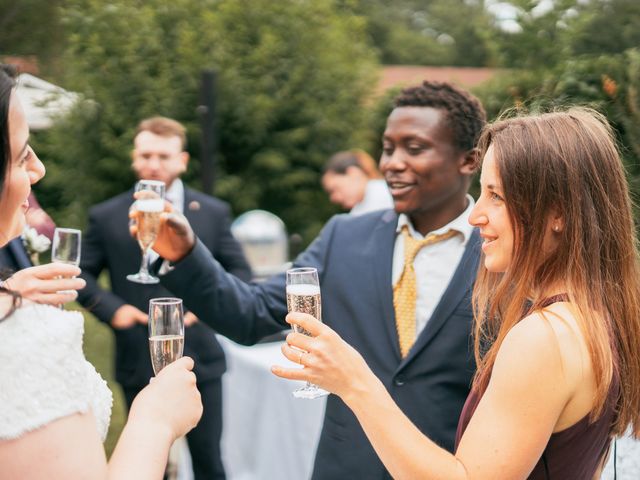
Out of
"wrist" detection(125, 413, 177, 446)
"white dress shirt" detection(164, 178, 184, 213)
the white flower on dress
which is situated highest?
"wrist" detection(125, 413, 177, 446)

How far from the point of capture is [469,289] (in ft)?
8.23

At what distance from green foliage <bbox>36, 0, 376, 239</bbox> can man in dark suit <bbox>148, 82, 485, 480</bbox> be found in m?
9.48

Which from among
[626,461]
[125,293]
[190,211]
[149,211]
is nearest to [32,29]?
[190,211]

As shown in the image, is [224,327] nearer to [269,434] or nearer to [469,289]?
[469,289]

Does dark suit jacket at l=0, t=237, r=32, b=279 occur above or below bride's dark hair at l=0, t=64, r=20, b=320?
below

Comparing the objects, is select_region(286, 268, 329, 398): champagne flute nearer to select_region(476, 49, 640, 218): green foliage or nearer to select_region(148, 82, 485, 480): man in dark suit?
select_region(148, 82, 485, 480): man in dark suit

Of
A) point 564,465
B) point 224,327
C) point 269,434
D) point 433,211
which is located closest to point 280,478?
point 269,434

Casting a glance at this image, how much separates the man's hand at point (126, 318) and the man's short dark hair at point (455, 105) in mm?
2157

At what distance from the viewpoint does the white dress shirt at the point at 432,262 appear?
104 inches

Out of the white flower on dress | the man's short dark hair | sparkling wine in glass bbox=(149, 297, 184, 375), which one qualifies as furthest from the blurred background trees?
sparkling wine in glass bbox=(149, 297, 184, 375)

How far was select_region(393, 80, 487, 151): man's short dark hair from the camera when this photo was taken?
284 centimetres

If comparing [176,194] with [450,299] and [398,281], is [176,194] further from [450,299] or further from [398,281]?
[450,299]

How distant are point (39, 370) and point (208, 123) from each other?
6408 millimetres

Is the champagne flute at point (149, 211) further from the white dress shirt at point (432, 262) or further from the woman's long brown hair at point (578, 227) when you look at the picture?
the woman's long brown hair at point (578, 227)
